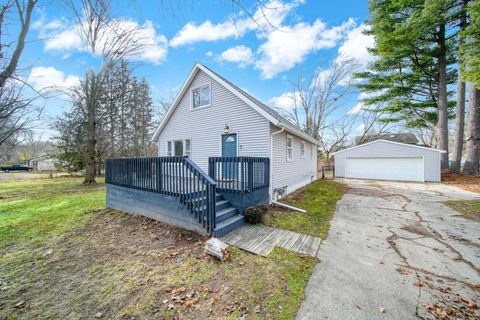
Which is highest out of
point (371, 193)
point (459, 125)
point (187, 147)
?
point (459, 125)

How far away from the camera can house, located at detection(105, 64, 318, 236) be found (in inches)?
177

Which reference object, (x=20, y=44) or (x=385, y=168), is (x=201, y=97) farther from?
(x=385, y=168)

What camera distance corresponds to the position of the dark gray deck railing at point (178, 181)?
13.7ft

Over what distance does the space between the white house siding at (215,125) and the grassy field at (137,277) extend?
449cm

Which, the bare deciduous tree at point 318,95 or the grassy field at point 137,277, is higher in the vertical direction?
the bare deciduous tree at point 318,95

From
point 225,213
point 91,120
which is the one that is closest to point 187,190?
point 225,213

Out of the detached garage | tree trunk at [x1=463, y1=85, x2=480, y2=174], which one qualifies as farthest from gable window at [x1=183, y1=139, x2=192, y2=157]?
tree trunk at [x1=463, y1=85, x2=480, y2=174]

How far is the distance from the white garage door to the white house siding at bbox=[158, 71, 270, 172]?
12805 mm

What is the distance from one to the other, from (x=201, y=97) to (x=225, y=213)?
6696 mm

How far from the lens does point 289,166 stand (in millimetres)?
9328

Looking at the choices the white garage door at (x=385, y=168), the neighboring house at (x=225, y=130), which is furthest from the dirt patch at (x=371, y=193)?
the white garage door at (x=385, y=168)

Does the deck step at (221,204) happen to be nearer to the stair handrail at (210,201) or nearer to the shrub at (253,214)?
the shrub at (253,214)

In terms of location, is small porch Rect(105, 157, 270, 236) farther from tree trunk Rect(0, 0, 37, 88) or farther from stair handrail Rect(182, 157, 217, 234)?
tree trunk Rect(0, 0, 37, 88)

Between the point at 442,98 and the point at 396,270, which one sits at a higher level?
the point at 442,98
